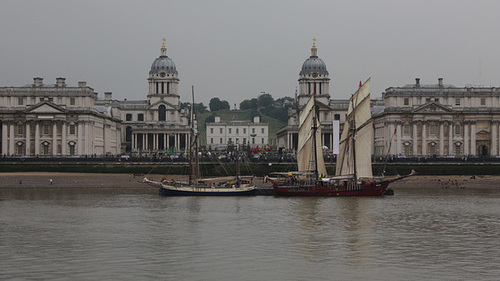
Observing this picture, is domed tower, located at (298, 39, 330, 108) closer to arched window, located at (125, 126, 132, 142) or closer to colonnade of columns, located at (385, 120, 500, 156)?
colonnade of columns, located at (385, 120, 500, 156)

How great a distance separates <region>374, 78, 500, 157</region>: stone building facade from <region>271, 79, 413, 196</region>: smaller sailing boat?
40.7 m

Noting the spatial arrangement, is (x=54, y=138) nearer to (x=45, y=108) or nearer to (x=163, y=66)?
(x=45, y=108)

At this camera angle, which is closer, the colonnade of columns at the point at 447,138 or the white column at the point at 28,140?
the white column at the point at 28,140

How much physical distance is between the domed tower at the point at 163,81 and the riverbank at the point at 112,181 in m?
62.0

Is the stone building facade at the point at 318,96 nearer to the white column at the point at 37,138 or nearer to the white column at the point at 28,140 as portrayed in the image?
the white column at the point at 37,138

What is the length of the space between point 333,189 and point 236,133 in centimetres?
11450

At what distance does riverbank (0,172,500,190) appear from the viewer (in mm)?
89500

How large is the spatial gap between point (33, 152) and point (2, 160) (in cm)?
1571

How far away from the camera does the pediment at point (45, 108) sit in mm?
117688

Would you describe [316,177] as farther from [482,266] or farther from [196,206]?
[482,266]

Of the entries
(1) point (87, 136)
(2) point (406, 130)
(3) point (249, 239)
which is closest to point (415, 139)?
(2) point (406, 130)

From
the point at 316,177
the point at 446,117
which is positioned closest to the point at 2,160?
the point at 316,177

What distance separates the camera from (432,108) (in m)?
121

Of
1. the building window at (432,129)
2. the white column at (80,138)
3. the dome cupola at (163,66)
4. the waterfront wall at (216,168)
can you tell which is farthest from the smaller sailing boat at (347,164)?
the dome cupola at (163,66)
